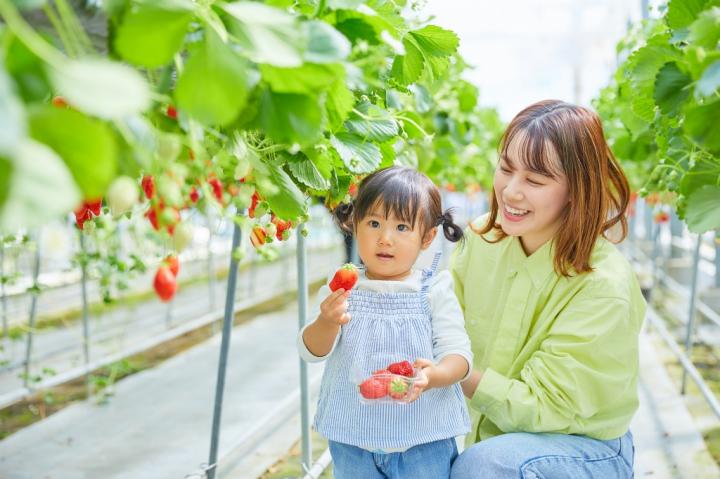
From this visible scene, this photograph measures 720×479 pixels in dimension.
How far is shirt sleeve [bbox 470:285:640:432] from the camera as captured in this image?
1.26 metres

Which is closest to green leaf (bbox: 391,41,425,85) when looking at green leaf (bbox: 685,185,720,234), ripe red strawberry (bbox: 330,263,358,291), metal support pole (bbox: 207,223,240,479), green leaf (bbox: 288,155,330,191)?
green leaf (bbox: 288,155,330,191)

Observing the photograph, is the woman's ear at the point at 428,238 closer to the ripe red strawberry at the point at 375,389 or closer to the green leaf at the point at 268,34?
the ripe red strawberry at the point at 375,389

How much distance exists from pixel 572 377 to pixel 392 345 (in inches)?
11.7

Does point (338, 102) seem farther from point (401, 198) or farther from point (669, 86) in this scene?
point (401, 198)

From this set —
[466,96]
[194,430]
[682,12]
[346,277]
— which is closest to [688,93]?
[682,12]

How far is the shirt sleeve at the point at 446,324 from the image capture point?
4.01 ft

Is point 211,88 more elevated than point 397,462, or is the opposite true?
point 211,88

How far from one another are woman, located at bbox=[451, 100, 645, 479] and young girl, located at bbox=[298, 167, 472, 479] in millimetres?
85

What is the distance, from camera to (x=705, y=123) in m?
0.68

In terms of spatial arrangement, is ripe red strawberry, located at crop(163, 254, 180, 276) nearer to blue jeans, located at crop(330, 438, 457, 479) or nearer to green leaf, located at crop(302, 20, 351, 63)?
green leaf, located at crop(302, 20, 351, 63)

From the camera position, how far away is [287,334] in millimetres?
4324

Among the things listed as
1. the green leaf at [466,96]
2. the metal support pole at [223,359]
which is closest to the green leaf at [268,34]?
the metal support pole at [223,359]

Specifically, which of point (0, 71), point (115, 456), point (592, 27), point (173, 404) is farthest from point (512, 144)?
point (592, 27)

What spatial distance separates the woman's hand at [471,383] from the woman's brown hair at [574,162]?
0.76ft
